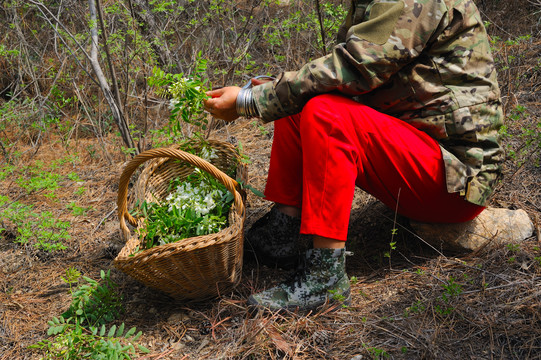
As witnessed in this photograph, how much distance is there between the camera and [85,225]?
2.92m

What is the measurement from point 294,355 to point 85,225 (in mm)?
1794

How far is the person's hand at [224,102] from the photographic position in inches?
82.4

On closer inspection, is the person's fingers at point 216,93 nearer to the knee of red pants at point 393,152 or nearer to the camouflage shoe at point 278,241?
the knee of red pants at point 393,152

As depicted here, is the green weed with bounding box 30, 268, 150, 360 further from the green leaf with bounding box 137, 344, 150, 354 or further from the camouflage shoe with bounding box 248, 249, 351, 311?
the camouflage shoe with bounding box 248, 249, 351, 311

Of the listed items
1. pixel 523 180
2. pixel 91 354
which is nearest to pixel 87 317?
pixel 91 354

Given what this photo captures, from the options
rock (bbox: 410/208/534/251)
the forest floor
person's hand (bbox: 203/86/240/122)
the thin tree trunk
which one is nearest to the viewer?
the forest floor

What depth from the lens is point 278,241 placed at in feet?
7.84

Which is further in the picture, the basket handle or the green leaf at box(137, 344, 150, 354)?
the basket handle

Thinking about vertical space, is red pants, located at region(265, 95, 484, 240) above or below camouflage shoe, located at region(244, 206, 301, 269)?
above

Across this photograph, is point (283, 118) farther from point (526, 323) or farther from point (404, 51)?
point (526, 323)

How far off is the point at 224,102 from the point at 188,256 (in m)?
0.74

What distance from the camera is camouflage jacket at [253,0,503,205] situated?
179 cm

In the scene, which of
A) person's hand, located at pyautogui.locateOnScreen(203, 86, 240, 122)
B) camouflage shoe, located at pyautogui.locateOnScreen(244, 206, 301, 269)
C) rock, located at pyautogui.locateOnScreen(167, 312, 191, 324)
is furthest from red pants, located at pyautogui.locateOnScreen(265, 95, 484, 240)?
rock, located at pyautogui.locateOnScreen(167, 312, 191, 324)

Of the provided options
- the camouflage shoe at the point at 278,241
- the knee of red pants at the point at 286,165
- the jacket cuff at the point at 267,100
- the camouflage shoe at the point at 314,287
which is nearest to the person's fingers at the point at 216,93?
the jacket cuff at the point at 267,100
